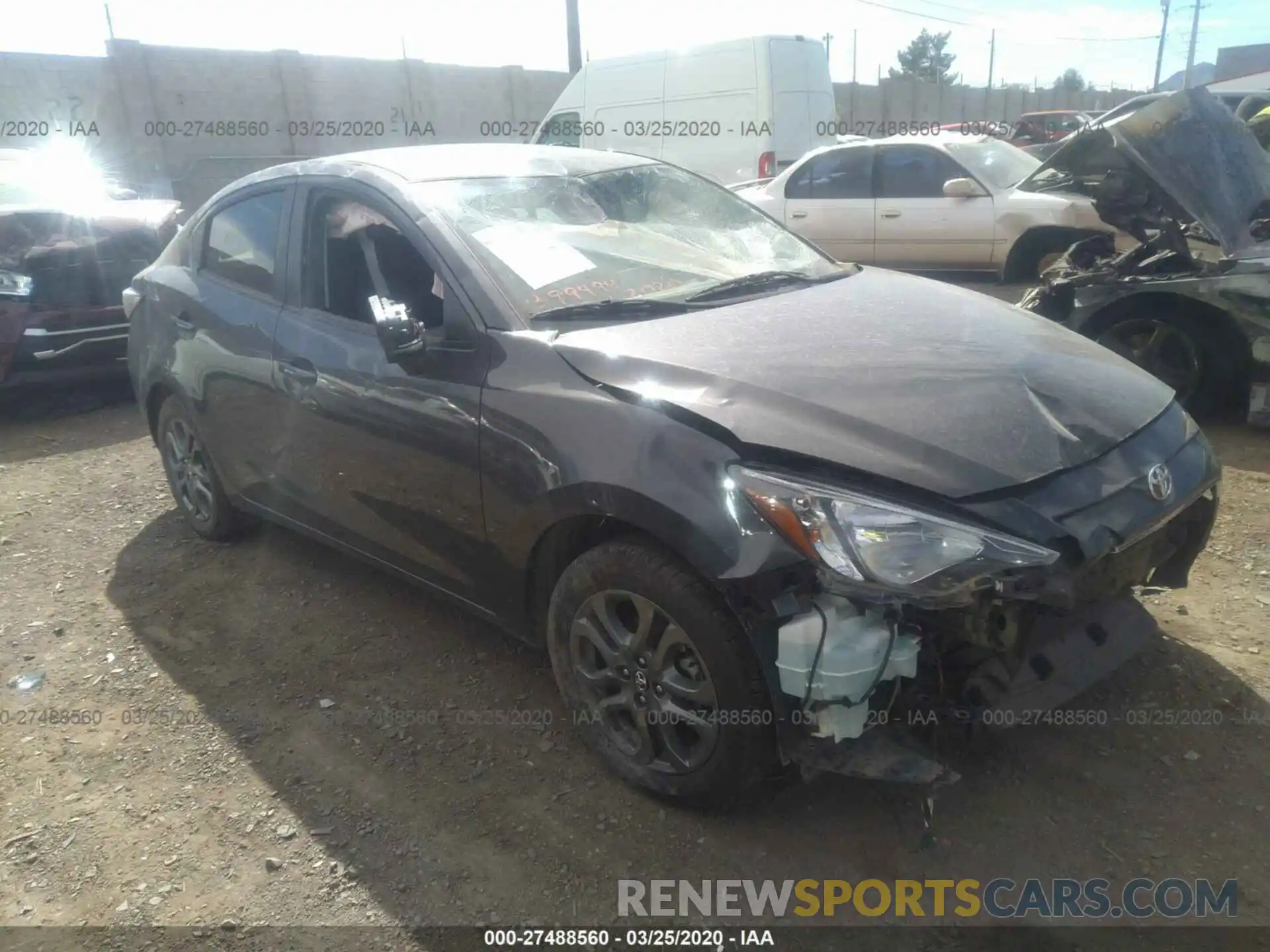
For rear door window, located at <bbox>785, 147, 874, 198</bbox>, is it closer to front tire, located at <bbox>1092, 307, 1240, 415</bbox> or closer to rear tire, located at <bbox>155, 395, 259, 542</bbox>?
front tire, located at <bbox>1092, 307, 1240, 415</bbox>

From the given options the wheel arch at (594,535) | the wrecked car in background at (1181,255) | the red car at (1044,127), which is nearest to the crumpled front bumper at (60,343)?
the wheel arch at (594,535)

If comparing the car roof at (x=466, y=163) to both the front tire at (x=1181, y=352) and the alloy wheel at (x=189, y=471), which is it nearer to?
the alloy wheel at (x=189, y=471)

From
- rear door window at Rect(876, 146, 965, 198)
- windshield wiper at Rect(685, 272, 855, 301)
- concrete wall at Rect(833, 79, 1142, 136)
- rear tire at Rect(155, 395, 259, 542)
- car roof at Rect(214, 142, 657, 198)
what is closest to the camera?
windshield wiper at Rect(685, 272, 855, 301)

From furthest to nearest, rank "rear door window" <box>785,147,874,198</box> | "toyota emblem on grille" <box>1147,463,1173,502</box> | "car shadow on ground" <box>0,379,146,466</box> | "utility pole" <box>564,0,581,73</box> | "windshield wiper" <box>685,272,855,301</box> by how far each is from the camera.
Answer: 1. "utility pole" <box>564,0,581,73</box>
2. "rear door window" <box>785,147,874,198</box>
3. "car shadow on ground" <box>0,379,146,466</box>
4. "windshield wiper" <box>685,272,855,301</box>
5. "toyota emblem on grille" <box>1147,463,1173,502</box>

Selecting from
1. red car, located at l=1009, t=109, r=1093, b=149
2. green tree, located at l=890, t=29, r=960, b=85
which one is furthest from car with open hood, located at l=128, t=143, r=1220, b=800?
green tree, located at l=890, t=29, r=960, b=85

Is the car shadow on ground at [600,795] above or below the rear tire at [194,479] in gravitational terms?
below

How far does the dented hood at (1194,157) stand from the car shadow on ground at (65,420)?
247 inches

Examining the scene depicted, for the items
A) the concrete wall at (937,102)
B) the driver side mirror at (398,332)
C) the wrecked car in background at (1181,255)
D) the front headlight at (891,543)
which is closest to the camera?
the front headlight at (891,543)

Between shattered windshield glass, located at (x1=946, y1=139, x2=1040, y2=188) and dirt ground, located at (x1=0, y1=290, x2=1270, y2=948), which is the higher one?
shattered windshield glass, located at (x1=946, y1=139, x2=1040, y2=188)

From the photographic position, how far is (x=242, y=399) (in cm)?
378

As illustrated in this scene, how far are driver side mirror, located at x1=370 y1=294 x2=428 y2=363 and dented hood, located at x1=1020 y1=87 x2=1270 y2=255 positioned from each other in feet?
14.0

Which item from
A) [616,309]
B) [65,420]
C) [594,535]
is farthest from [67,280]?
[594,535]

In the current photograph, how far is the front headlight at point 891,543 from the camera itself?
2.06m

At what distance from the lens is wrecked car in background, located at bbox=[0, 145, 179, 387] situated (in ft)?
20.9
